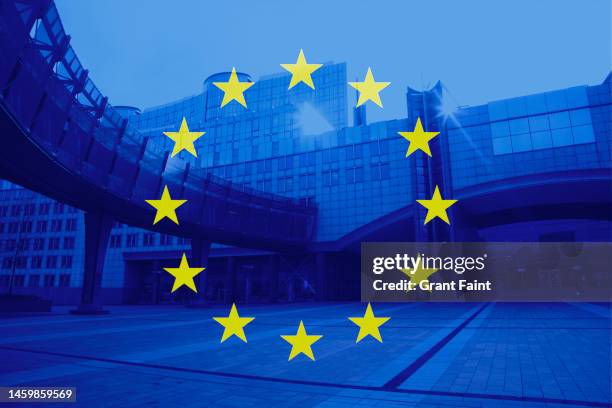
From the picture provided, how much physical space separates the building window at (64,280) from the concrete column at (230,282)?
26863 millimetres

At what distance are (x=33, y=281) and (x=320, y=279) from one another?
48.9m

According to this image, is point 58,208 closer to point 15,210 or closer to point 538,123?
point 15,210

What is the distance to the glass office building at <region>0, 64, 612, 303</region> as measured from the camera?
4038 cm

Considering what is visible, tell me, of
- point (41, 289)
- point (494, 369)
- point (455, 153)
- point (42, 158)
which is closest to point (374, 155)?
point (455, 153)

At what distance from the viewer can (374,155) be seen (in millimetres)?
49031

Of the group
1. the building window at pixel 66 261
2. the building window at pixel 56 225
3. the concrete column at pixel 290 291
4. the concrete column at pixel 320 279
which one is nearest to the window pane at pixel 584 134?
the concrete column at pixel 320 279

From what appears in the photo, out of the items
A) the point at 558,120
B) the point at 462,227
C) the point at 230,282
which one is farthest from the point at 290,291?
the point at 558,120

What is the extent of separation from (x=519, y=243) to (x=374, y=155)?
33436mm

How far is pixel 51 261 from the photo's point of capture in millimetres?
62469

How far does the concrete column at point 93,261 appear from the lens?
90.9ft

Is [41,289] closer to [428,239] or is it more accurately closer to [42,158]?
[42,158]

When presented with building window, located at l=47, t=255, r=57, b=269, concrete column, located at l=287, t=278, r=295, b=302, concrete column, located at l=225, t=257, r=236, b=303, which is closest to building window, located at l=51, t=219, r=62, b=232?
building window, located at l=47, t=255, r=57, b=269

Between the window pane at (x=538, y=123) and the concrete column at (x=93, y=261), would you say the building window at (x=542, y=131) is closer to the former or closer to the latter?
the window pane at (x=538, y=123)

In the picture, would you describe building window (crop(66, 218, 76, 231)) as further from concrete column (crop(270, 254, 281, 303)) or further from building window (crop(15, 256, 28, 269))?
concrete column (crop(270, 254, 281, 303))
